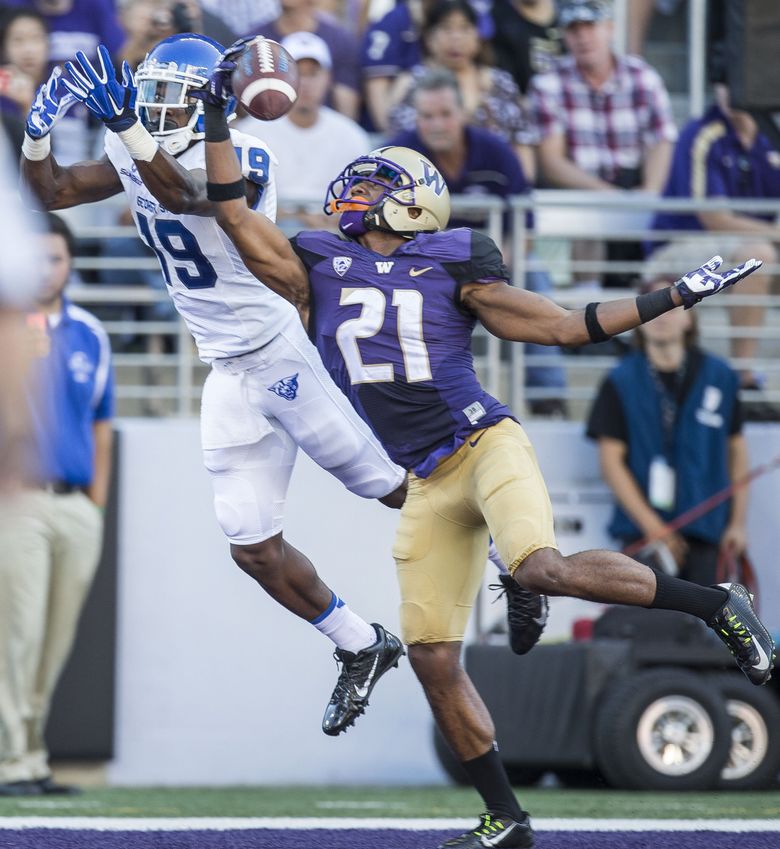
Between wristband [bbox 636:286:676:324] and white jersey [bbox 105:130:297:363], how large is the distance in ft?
4.48

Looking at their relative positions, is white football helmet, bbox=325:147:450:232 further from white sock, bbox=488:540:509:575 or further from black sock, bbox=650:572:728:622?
black sock, bbox=650:572:728:622

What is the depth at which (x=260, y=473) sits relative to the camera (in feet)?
20.4

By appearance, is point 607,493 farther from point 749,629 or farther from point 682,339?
point 749,629

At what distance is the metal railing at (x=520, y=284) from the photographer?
8742mm

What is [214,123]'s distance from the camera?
211 inches

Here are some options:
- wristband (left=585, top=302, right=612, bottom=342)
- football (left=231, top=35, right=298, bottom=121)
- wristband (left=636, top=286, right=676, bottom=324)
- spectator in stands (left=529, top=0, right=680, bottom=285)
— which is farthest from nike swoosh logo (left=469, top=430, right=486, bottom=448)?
spectator in stands (left=529, top=0, right=680, bottom=285)

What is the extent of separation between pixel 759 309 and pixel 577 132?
1.37 m

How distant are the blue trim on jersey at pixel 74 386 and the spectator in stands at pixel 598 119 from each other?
2758mm

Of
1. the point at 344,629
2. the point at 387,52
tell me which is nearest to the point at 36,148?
the point at 344,629

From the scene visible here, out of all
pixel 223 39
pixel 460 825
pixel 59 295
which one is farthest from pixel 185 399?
pixel 460 825

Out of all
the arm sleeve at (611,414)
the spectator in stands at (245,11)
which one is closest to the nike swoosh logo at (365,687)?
the arm sleeve at (611,414)

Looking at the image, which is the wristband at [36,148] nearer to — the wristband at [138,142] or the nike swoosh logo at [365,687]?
the wristband at [138,142]

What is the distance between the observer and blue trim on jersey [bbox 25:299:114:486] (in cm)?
786

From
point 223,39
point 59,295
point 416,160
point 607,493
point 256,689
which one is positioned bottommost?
point 256,689
